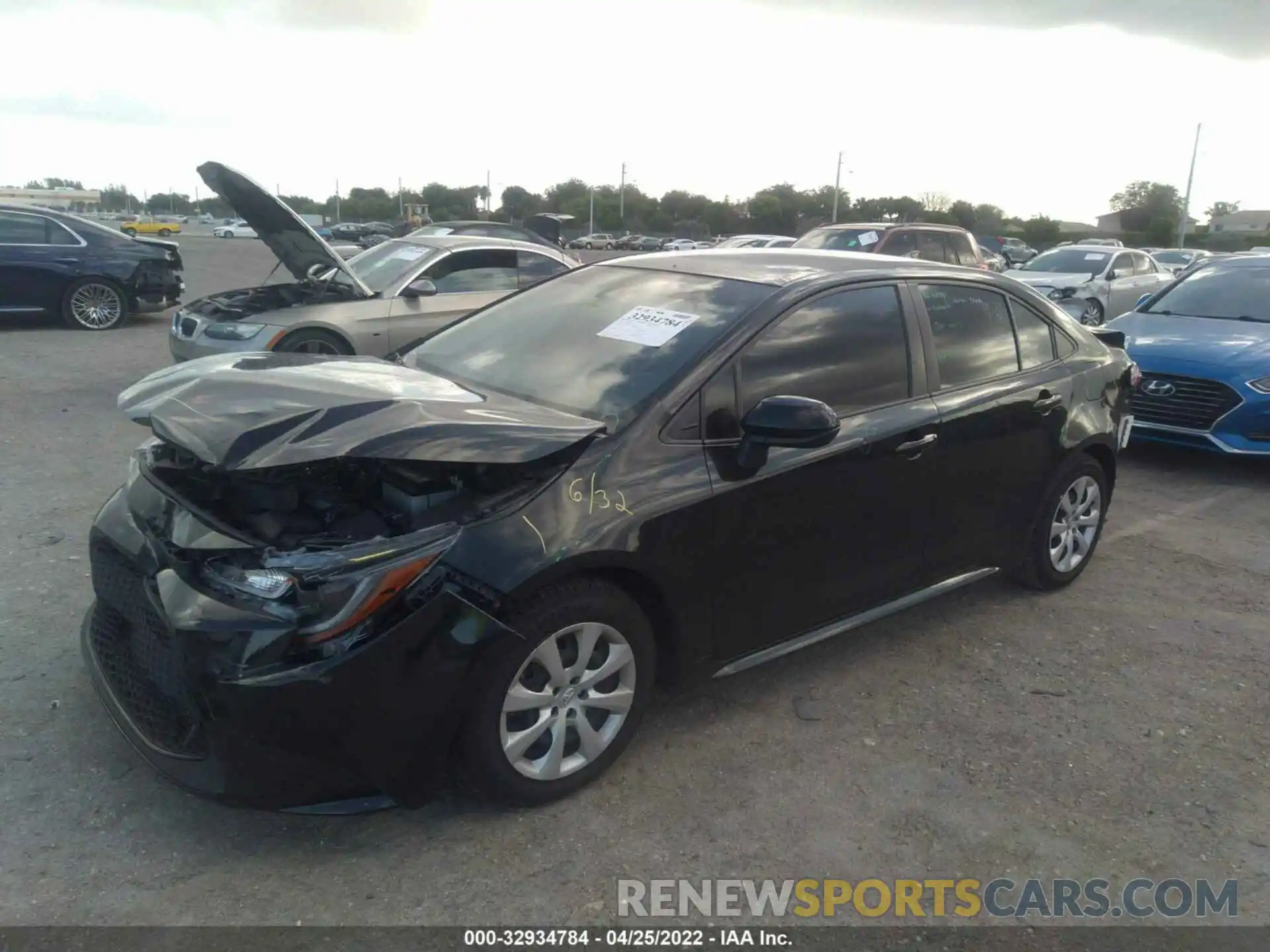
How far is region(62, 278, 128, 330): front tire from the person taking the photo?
12.6 meters

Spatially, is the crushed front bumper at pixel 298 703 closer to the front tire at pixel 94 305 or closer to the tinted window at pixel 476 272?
the tinted window at pixel 476 272

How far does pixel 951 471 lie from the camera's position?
164 inches

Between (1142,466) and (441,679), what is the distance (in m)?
6.83

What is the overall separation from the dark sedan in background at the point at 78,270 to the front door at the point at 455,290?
6.19 meters

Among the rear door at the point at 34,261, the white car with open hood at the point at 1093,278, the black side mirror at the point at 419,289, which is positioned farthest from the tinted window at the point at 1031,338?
the rear door at the point at 34,261

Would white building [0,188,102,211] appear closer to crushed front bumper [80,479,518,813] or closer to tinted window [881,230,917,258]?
tinted window [881,230,917,258]

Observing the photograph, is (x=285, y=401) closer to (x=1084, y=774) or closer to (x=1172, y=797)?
(x=1084, y=774)

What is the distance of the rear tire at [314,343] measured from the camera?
8.05 m

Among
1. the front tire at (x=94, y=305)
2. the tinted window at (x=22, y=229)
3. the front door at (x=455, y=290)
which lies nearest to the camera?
the front door at (x=455, y=290)

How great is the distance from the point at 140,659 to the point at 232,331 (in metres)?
5.89

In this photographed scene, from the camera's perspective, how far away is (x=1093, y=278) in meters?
15.5

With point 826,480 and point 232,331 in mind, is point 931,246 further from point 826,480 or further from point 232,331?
point 826,480

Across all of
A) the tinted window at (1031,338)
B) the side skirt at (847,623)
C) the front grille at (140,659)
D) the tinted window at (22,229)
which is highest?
the tinted window at (22,229)

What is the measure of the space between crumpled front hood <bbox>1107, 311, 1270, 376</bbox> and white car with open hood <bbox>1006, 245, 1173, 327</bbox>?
22.1ft
